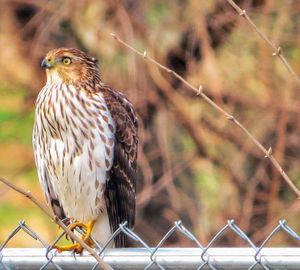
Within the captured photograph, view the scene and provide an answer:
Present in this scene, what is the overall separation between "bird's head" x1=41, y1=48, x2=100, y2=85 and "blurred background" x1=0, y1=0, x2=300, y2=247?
2280 millimetres

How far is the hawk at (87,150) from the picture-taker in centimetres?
528

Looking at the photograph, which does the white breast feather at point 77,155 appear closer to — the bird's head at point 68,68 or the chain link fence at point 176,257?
the bird's head at point 68,68

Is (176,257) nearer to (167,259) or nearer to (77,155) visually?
(167,259)

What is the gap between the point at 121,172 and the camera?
5410 mm

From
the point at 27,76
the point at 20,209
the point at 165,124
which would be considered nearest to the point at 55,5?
the point at 27,76

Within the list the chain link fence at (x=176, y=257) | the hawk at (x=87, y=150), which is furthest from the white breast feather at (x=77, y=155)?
the chain link fence at (x=176, y=257)

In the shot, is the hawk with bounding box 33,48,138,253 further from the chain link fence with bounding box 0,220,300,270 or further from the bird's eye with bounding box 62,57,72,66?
the chain link fence with bounding box 0,220,300,270

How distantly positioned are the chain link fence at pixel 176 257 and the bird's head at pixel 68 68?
1682mm

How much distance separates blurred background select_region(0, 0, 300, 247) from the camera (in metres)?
7.95

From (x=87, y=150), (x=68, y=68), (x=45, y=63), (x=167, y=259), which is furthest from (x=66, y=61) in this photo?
(x=167, y=259)

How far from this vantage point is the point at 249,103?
8.02m

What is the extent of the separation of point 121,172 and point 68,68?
2.11 ft

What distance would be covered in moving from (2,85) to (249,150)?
→ 2011 mm

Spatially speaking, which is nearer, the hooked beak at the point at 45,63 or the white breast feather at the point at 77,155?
the white breast feather at the point at 77,155
